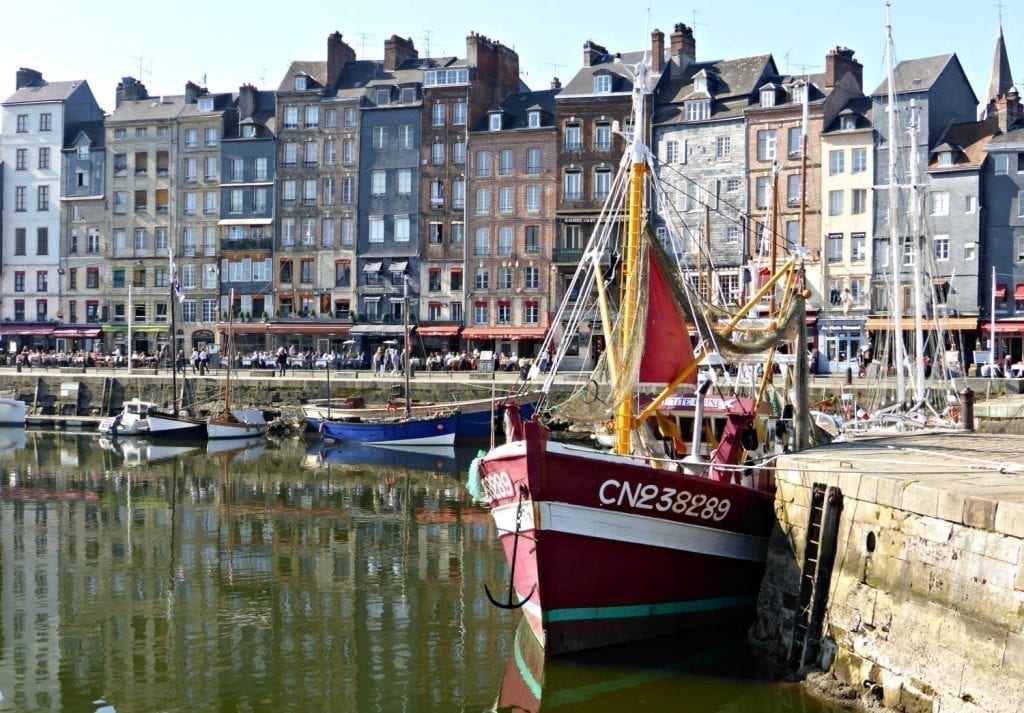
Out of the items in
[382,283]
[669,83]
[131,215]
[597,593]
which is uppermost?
[669,83]

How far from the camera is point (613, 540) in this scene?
53.3 feet

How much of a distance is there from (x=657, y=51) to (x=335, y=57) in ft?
68.1

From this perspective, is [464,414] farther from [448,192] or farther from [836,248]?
[448,192]

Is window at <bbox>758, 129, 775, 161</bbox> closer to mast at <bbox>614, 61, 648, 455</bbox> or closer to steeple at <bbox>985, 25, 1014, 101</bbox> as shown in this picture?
steeple at <bbox>985, 25, 1014, 101</bbox>

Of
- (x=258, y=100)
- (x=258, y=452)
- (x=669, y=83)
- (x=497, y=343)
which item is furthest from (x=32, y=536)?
(x=258, y=100)

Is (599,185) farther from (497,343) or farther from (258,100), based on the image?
(258,100)

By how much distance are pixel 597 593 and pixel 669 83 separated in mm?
51918

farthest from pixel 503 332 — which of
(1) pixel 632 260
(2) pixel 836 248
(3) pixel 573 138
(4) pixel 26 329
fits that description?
(1) pixel 632 260

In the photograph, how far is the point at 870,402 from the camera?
44.3 meters

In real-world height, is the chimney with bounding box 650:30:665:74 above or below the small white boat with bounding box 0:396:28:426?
above

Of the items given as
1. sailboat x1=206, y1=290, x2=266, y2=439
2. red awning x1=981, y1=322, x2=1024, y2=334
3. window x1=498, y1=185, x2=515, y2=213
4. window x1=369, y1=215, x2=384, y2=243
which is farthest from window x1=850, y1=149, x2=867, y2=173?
sailboat x1=206, y1=290, x2=266, y2=439

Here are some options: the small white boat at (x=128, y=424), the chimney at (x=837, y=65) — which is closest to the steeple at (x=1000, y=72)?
the chimney at (x=837, y=65)

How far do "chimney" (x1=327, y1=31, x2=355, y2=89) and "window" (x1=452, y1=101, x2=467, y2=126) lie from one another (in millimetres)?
8898

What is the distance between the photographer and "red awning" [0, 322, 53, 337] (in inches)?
2965
